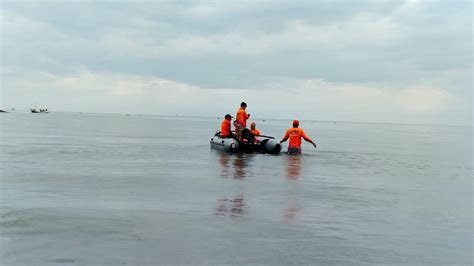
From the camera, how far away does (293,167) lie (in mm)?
20891

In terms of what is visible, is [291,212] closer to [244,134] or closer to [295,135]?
[295,135]

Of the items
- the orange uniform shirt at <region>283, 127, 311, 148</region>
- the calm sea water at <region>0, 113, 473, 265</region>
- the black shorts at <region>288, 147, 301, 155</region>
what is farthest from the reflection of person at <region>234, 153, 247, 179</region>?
the black shorts at <region>288, 147, 301, 155</region>

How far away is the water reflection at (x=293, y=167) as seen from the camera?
17806 millimetres

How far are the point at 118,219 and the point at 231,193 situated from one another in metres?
4.45

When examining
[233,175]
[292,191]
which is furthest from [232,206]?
[233,175]

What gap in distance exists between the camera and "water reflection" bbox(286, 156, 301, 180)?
58.4 feet

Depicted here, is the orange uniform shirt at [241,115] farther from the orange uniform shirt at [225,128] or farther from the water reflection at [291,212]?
the water reflection at [291,212]

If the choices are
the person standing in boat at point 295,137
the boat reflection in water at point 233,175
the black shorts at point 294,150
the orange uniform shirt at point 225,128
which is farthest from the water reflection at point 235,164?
the black shorts at point 294,150

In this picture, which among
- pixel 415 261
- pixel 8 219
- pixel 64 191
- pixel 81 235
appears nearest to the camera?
pixel 415 261

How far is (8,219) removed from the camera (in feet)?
30.3

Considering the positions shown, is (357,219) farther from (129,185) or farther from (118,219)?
(129,185)

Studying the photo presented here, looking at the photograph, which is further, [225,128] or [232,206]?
[225,128]

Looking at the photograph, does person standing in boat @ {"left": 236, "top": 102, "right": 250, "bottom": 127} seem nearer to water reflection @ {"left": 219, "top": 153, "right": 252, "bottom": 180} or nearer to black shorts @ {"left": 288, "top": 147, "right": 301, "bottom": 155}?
water reflection @ {"left": 219, "top": 153, "right": 252, "bottom": 180}

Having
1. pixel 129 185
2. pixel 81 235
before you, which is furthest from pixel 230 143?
pixel 81 235
